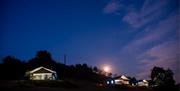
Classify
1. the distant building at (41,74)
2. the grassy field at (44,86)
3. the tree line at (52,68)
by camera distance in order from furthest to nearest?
the tree line at (52,68) < the distant building at (41,74) < the grassy field at (44,86)

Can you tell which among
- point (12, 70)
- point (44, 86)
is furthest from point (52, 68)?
point (44, 86)

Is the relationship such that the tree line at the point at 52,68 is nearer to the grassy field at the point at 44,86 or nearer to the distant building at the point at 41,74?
the distant building at the point at 41,74

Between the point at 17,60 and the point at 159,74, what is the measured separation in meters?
22.6

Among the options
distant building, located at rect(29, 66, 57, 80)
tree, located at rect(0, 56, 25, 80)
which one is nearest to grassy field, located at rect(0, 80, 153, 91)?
→ distant building, located at rect(29, 66, 57, 80)

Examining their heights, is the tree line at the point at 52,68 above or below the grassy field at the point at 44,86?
above

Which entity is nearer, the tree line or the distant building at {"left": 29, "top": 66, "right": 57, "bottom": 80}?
the distant building at {"left": 29, "top": 66, "right": 57, "bottom": 80}

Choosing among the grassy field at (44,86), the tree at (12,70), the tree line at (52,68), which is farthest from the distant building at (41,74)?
the grassy field at (44,86)

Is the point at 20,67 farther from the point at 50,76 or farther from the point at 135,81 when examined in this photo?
the point at 135,81

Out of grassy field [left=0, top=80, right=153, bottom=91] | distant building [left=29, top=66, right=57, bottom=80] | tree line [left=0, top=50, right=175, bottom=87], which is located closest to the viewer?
grassy field [left=0, top=80, right=153, bottom=91]

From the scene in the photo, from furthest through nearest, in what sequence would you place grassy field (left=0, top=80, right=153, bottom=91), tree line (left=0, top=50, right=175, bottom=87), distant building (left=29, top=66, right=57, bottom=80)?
tree line (left=0, top=50, right=175, bottom=87) < distant building (left=29, top=66, right=57, bottom=80) < grassy field (left=0, top=80, right=153, bottom=91)

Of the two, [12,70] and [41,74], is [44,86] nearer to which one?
[41,74]

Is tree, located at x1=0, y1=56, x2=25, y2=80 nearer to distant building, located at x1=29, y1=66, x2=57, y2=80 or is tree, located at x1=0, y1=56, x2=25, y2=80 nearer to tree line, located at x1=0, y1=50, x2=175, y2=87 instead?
tree line, located at x1=0, y1=50, x2=175, y2=87

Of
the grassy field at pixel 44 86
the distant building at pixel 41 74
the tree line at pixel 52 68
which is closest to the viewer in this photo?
the grassy field at pixel 44 86

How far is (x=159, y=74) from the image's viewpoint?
38.5 meters
